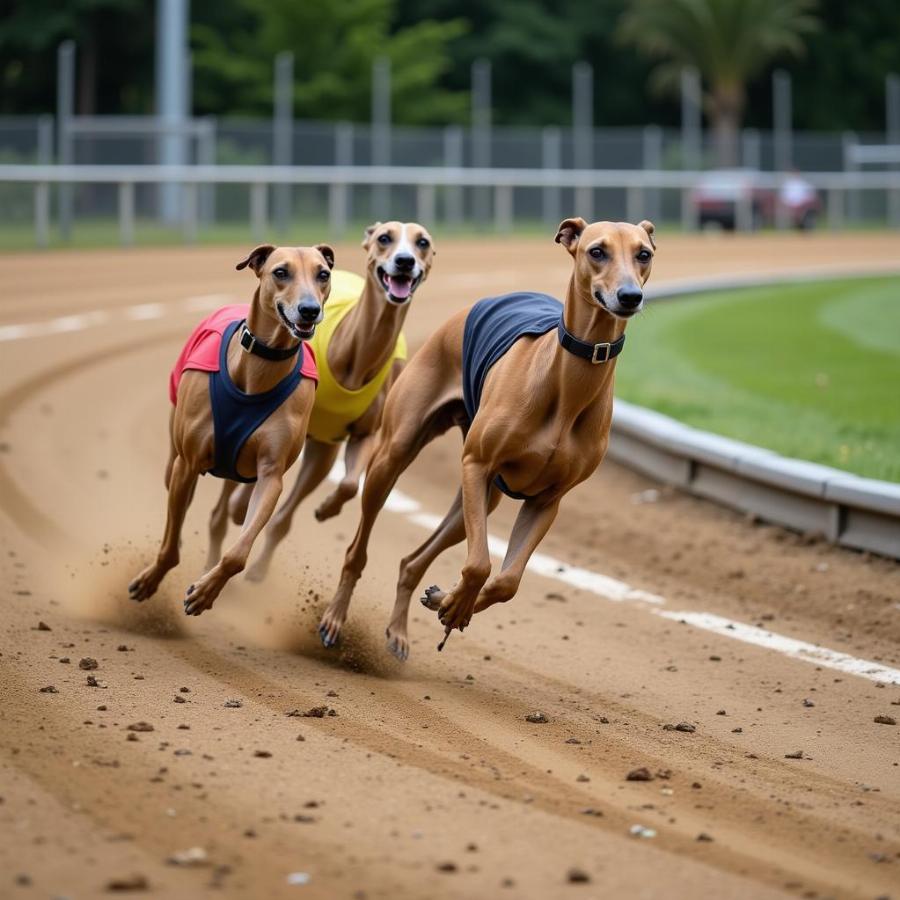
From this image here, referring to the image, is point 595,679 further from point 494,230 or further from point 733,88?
point 733,88

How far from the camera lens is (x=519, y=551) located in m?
6.99

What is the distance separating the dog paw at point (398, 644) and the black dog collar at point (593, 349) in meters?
1.52

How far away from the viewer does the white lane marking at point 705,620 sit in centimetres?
744

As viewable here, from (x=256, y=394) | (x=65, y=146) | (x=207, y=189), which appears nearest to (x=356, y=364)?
(x=256, y=394)

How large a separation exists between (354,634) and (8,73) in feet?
147

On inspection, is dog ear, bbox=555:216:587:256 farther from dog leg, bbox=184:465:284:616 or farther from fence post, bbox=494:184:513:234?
fence post, bbox=494:184:513:234

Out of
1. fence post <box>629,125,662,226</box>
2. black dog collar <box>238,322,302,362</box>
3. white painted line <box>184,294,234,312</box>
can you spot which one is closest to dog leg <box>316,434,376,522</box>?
black dog collar <box>238,322,302,362</box>

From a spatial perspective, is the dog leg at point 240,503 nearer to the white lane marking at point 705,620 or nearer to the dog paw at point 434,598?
the white lane marking at point 705,620

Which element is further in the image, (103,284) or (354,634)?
(103,284)

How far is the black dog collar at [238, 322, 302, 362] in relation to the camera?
765 cm

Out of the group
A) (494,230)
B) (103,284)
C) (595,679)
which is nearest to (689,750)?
(595,679)

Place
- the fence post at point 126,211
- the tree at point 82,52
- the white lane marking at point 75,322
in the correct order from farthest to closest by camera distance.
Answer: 1. the tree at point 82,52
2. the fence post at point 126,211
3. the white lane marking at point 75,322

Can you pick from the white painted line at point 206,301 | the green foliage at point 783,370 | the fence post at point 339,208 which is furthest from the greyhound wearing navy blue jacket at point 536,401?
the fence post at point 339,208

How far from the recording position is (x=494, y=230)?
37844 mm
